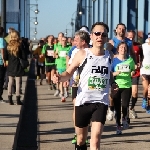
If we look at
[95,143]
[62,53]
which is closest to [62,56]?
[62,53]

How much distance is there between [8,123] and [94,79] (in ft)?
15.5

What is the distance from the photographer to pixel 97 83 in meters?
7.78

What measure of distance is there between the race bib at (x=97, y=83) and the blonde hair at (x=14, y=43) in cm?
764

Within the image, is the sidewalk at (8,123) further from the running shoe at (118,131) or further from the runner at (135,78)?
the runner at (135,78)

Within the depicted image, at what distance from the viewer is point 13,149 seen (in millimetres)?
9727

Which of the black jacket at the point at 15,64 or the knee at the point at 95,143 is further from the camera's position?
the black jacket at the point at 15,64

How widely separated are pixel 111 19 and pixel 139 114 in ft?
145

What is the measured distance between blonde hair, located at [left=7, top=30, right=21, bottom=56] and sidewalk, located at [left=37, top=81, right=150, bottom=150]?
154 cm

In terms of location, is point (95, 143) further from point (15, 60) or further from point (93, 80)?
point (15, 60)

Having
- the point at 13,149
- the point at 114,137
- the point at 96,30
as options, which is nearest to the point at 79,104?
→ the point at 96,30

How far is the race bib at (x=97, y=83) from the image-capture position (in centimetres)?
778

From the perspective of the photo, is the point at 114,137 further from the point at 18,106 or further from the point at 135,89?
the point at 18,106

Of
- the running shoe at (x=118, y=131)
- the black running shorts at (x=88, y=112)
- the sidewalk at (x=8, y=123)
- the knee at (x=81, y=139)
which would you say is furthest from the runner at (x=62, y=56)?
the black running shorts at (x=88, y=112)

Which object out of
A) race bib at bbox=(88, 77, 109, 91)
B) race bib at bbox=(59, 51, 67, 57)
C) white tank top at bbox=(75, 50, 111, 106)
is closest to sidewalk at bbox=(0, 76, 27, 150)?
white tank top at bbox=(75, 50, 111, 106)
